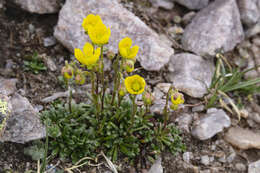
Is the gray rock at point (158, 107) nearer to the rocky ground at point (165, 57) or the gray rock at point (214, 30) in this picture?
the rocky ground at point (165, 57)

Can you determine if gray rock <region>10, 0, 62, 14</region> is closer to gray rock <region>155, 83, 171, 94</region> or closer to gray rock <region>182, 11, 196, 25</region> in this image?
gray rock <region>155, 83, 171, 94</region>

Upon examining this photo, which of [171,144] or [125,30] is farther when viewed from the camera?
[125,30]

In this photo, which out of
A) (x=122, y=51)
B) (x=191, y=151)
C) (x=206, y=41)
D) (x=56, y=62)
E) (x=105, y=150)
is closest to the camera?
(x=122, y=51)

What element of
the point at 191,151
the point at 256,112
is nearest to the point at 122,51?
the point at 191,151

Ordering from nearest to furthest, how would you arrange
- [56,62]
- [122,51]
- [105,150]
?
[122,51]
[105,150]
[56,62]

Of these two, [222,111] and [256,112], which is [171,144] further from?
[256,112]

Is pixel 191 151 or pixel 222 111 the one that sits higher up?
pixel 222 111

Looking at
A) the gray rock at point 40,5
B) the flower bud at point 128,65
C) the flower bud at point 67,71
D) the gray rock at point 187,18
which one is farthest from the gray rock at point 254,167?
the gray rock at point 40,5

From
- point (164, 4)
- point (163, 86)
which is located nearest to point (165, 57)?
point (163, 86)
